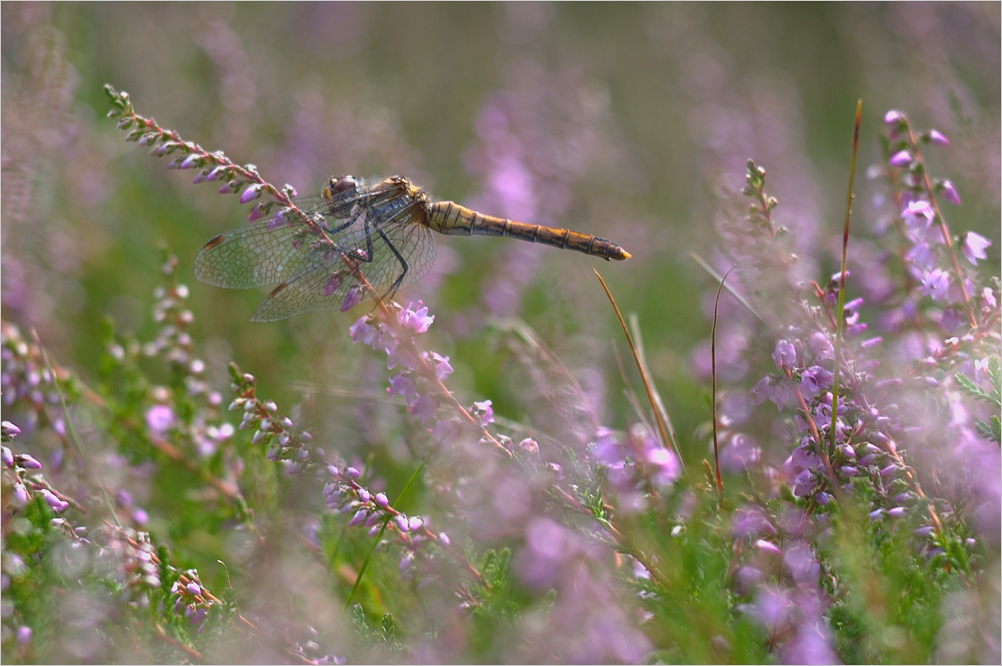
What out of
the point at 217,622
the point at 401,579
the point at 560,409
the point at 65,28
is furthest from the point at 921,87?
the point at 65,28

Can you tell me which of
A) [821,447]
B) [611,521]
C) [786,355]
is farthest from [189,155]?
[821,447]

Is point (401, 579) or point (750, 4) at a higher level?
point (750, 4)

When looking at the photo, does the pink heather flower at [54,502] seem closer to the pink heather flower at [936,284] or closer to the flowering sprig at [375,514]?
the flowering sprig at [375,514]

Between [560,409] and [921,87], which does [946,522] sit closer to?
[560,409]

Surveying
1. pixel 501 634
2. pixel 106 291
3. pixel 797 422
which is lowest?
pixel 501 634

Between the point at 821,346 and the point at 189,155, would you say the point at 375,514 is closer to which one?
the point at 189,155

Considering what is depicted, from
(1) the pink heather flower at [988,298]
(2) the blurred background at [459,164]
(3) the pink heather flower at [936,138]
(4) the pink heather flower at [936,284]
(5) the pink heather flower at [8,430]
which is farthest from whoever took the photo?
(2) the blurred background at [459,164]

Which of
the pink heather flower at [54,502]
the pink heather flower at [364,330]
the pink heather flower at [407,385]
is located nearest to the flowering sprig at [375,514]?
the pink heather flower at [407,385]

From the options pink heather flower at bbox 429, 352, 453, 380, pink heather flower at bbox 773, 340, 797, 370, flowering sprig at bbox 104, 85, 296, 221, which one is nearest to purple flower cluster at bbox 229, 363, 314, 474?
pink heather flower at bbox 429, 352, 453, 380

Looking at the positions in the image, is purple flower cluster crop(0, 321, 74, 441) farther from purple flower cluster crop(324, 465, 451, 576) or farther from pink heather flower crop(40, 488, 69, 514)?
purple flower cluster crop(324, 465, 451, 576)
